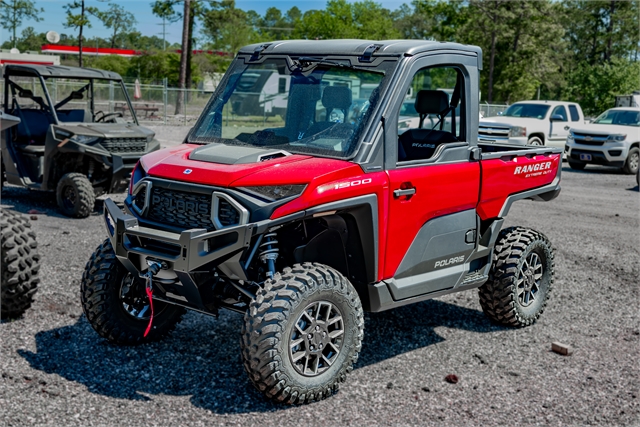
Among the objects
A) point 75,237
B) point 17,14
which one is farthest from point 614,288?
point 17,14

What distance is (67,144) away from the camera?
11188mm

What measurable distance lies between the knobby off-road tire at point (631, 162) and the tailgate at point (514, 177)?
586 inches

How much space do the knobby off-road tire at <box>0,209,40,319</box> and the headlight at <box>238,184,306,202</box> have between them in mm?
2440

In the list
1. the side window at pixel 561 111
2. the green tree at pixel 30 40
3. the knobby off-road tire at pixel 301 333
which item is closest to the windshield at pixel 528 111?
the side window at pixel 561 111

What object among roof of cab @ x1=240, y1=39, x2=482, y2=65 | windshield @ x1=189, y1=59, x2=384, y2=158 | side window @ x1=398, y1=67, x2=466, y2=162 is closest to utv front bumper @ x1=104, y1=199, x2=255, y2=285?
windshield @ x1=189, y1=59, x2=384, y2=158

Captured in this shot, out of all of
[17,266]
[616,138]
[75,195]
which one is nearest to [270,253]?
[17,266]

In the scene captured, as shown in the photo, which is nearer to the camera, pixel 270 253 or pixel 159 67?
pixel 270 253

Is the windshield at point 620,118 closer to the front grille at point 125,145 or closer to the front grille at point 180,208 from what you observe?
the front grille at point 125,145

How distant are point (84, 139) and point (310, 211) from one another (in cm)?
762

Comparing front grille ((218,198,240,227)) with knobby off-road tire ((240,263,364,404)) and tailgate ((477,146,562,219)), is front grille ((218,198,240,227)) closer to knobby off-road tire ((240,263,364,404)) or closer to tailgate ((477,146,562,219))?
knobby off-road tire ((240,263,364,404))

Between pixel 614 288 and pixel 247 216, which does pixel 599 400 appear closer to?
pixel 247 216

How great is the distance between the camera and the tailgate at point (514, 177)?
5.89 m

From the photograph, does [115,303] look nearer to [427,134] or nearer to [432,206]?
[432,206]

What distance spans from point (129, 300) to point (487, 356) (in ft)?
8.95
